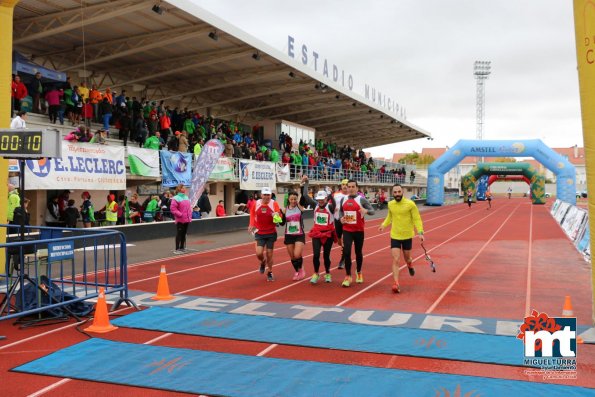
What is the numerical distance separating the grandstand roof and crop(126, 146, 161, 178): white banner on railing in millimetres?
4547

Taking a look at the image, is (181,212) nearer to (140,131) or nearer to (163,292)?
(163,292)

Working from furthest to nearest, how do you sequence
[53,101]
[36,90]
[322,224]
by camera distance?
1. [53,101]
2. [36,90]
3. [322,224]

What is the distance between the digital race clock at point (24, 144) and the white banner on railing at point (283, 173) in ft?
78.0

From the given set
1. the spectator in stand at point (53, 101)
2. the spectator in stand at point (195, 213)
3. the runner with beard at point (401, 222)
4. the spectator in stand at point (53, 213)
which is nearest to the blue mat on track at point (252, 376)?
the runner with beard at point (401, 222)

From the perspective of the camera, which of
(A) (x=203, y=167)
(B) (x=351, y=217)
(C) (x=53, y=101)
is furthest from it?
(A) (x=203, y=167)

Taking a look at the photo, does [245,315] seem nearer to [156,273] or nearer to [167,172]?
[156,273]

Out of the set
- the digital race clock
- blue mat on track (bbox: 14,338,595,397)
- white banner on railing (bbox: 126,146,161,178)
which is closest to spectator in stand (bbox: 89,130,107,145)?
white banner on railing (bbox: 126,146,161,178)

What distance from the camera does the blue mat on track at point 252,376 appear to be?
4.75 m

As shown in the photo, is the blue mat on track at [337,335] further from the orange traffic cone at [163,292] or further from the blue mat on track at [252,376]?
the orange traffic cone at [163,292]

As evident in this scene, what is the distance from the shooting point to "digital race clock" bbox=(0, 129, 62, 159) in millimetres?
6977

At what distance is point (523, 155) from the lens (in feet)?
151

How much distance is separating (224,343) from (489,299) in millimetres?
4850

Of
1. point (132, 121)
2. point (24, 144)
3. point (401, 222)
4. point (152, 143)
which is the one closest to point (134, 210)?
point (152, 143)

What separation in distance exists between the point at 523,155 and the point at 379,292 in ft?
136
